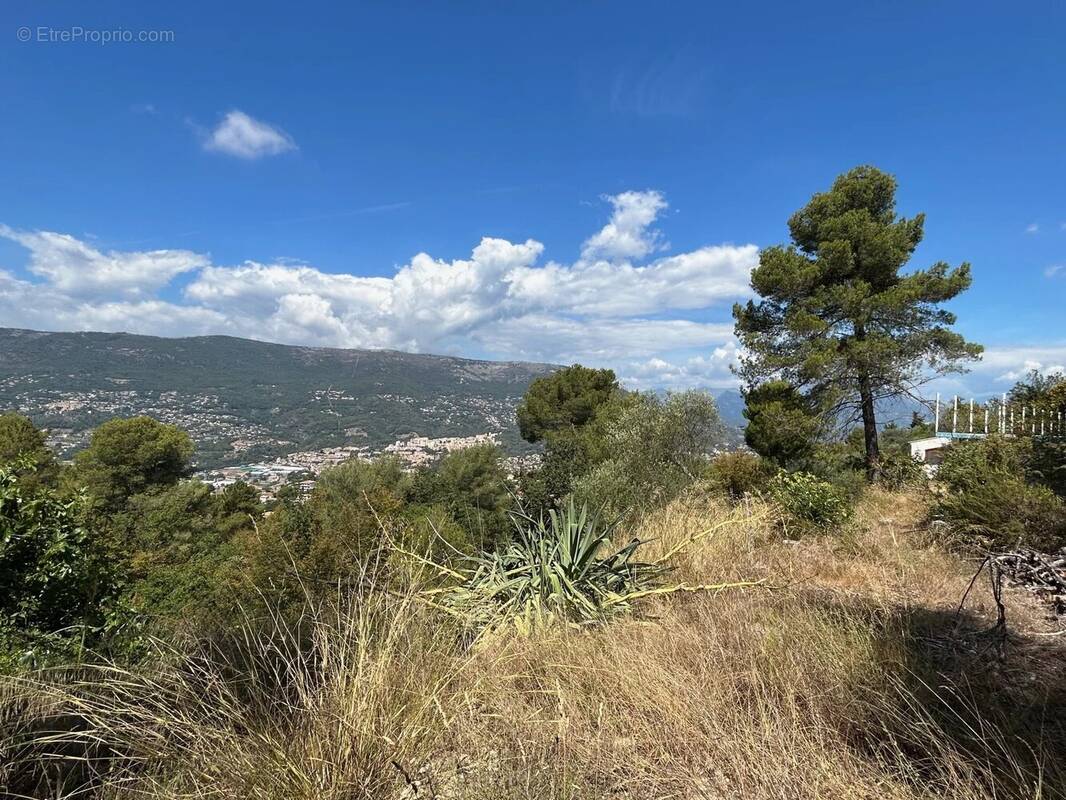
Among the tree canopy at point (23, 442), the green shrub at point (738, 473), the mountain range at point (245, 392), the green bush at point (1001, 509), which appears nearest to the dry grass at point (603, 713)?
the green bush at point (1001, 509)

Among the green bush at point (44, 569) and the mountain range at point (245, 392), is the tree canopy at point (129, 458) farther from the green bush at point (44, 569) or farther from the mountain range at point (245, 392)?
the mountain range at point (245, 392)

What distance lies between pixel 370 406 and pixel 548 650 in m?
97.2

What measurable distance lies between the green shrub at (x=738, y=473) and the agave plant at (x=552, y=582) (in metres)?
8.70

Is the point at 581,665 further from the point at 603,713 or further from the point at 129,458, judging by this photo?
the point at 129,458

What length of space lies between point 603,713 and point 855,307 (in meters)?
13.6

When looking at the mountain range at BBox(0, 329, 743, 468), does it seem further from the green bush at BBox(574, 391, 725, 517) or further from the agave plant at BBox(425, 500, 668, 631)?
the agave plant at BBox(425, 500, 668, 631)

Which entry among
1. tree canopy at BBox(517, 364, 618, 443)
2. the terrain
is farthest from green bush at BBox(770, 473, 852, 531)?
the terrain

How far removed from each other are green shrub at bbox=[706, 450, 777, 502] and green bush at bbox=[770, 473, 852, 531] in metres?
5.16

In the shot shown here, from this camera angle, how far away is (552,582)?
13.0 feet

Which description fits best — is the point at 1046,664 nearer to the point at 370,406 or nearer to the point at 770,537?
the point at 770,537

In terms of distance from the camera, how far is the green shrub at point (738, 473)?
12.8 meters

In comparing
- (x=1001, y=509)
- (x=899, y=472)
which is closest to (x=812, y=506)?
(x=1001, y=509)

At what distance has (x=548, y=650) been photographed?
9.39ft

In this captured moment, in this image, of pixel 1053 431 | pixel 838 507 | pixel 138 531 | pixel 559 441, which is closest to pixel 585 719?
pixel 838 507
